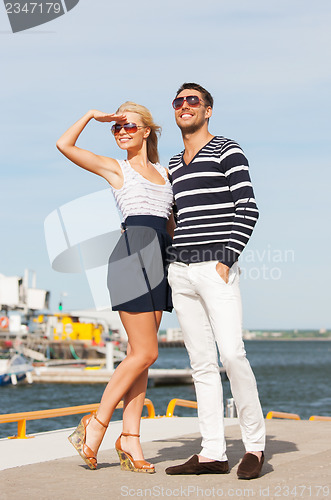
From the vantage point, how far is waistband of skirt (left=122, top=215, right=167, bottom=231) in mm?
4531

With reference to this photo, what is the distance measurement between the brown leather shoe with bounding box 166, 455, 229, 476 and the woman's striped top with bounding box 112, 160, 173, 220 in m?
1.48

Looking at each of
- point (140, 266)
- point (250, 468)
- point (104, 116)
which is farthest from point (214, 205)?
point (250, 468)

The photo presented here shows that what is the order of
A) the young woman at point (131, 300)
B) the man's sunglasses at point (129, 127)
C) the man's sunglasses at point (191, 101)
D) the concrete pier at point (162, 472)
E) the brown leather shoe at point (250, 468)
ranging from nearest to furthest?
the concrete pier at point (162, 472) < the brown leather shoe at point (250, 468) < the young woman at point (131, 300) < the man's sunglasses at point (191, 101) < the man's sunglasses at point (129, 127)

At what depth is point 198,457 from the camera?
436 cm

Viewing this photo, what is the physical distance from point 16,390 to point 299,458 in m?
52.7

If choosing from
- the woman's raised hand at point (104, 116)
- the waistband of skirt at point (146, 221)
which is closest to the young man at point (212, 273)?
the waistband of skirt at point (146, 221)

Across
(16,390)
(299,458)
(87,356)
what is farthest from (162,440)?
(87,356)

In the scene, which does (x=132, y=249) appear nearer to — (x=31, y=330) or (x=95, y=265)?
(x=95, y=265)

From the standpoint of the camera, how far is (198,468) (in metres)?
4.28

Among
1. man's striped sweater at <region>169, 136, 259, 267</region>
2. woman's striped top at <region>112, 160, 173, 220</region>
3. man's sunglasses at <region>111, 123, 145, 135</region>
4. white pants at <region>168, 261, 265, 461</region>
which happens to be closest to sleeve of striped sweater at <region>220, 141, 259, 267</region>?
man's striped sweater at <region>169, 136, 259, 267</region>

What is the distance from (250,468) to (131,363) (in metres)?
0.93

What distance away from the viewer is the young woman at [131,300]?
4473 mm

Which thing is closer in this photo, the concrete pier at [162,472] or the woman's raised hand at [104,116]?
the concrete pier at [162,472]

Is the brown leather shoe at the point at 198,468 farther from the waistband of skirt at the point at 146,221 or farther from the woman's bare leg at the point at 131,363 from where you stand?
the waistband of skirt at the point at 146,221
